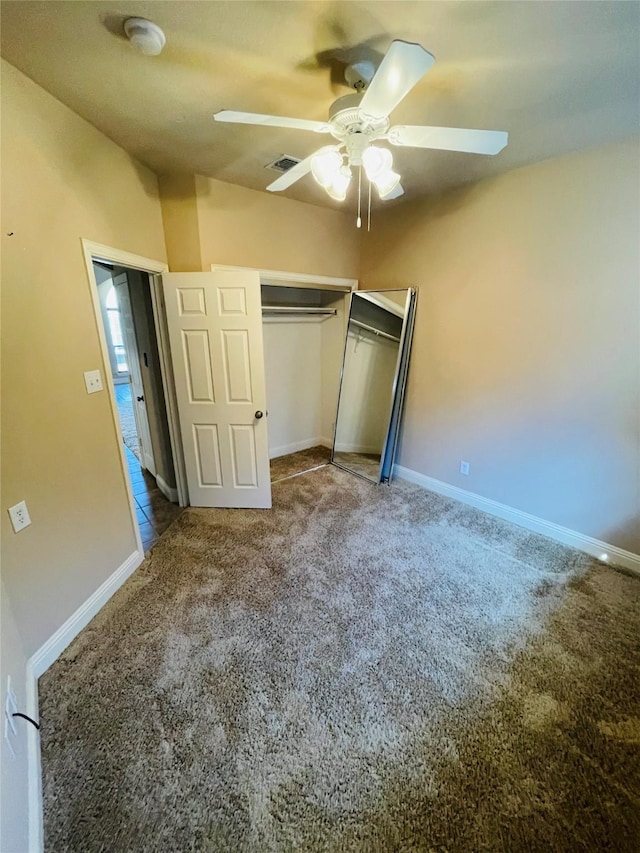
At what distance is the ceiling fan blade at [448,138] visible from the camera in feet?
4.40

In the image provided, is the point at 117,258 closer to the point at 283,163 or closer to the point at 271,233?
the point at 283,163

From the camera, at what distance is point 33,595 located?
1.62 metres

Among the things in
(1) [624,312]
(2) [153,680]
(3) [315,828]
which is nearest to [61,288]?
(2) [153,680]

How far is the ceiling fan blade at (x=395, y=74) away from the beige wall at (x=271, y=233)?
176 cm

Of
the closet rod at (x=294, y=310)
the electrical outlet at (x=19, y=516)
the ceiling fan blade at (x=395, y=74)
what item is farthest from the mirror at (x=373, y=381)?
the electrical outlet at (x=19, y=516)

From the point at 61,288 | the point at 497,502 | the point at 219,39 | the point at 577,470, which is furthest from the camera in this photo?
the point at 497,502

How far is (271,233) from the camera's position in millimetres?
2992

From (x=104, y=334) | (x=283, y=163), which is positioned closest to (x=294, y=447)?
(x=104, y=334)

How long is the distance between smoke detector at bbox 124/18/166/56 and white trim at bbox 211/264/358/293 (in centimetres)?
140

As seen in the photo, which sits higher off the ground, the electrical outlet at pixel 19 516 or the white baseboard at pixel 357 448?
the electrical outlet at pixel 19 516

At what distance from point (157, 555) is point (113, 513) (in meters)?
0.52

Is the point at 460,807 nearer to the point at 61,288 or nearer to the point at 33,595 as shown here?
the point at 33,595

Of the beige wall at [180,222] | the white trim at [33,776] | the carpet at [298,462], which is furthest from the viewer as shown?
the carpet at [298,462]

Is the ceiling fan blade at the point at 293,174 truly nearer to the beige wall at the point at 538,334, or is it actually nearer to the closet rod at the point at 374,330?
the beige wall at the point at 538,334
